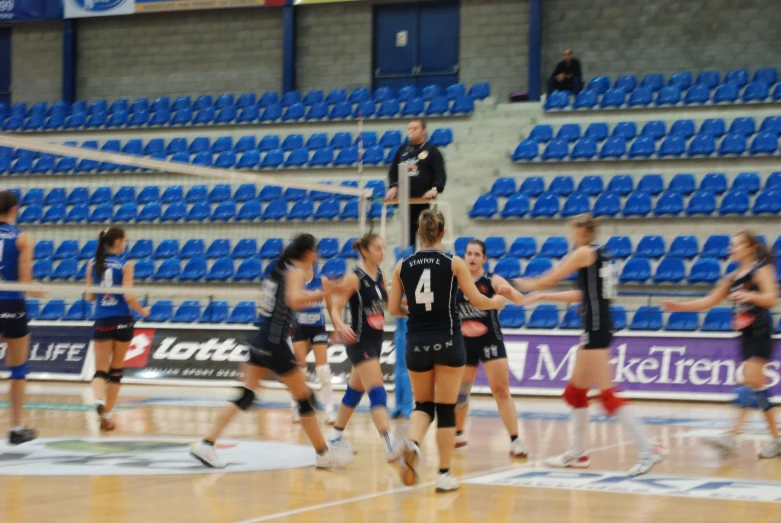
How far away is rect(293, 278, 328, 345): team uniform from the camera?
11.5 m

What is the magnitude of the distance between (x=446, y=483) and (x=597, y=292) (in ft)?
6.58

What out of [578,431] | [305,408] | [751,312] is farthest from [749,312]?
[305,408]

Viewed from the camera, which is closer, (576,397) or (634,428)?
(634,428)

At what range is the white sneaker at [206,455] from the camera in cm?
793

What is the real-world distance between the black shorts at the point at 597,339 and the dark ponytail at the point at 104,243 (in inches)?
193

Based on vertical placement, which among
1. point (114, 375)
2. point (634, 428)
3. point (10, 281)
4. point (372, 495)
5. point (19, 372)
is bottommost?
point (372, 495)

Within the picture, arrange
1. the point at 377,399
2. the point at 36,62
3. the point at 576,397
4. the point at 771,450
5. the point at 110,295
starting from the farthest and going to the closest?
the point at 36,62 → the point at 110,295 → the point at 771,450 → the point at 377,399 → the point at 576,397

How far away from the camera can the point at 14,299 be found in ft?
28.7

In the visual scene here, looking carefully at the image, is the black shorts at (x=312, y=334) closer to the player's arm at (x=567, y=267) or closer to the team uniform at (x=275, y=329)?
the team uniform at (x=275, y=329)

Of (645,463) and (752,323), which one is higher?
(752,323)

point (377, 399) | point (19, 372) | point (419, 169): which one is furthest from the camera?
point (419, 169)

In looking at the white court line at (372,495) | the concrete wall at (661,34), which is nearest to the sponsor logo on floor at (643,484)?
the white court line at (372,495)

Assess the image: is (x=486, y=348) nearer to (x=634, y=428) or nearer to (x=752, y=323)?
(x=634, y=428)

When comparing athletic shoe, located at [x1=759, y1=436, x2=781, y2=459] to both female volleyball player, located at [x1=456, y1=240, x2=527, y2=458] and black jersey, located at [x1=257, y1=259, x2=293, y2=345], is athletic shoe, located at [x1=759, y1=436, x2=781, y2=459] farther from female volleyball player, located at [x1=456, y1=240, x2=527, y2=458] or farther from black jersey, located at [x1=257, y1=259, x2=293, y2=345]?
black jersey, located at [x1=257, y1=259, x2=293, y2=345]
